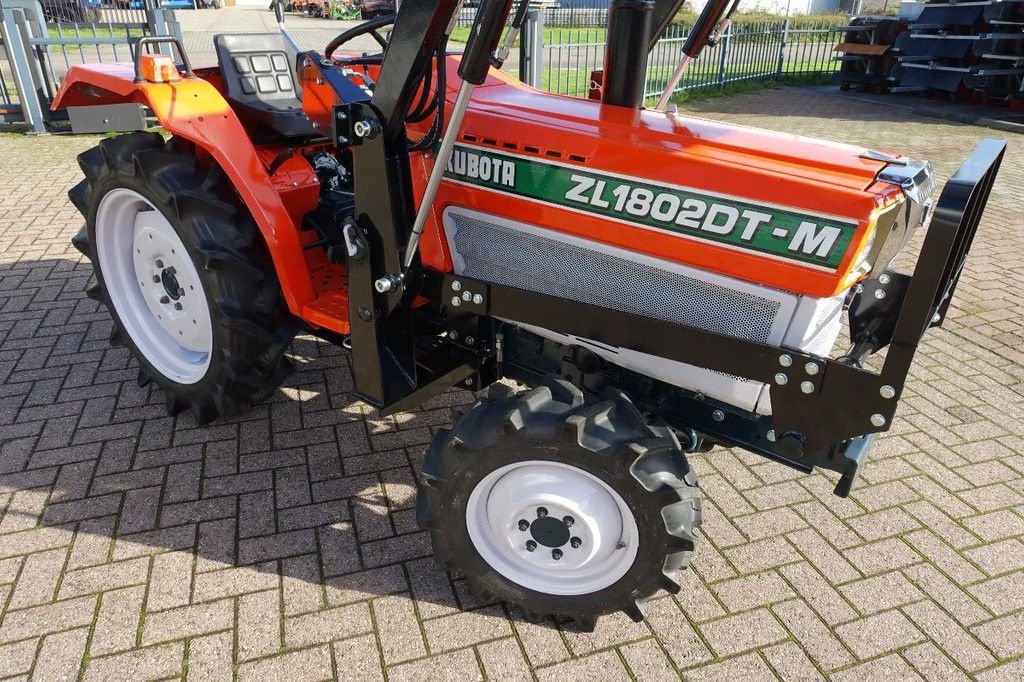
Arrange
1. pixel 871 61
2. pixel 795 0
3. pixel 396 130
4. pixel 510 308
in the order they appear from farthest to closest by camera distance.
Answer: pixel 795 0
pixel 871 61
pixel 510 308
pixel 396 130

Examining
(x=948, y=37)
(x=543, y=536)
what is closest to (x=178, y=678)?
(x=543, y=536)

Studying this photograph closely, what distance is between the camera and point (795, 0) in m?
35.6

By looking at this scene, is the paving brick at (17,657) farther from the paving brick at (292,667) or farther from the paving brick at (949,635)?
the paving brick at (949,635)

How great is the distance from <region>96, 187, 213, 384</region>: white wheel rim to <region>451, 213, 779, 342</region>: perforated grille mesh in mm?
1216

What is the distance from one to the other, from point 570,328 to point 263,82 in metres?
1.91

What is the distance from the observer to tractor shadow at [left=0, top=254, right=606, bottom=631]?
2.50 metres

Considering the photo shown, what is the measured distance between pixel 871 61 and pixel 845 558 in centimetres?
1302

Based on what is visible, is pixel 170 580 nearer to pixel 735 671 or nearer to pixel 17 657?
pixel 17 657

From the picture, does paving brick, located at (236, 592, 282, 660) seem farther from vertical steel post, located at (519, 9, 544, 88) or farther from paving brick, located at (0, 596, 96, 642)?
vertical steel post, located at (519, 9, 544, 88)

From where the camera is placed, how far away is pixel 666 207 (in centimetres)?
202

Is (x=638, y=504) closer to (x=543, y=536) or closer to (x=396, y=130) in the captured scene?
Answer: (x=543, y=536)

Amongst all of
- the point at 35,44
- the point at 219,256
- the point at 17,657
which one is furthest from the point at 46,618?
the point at 35,44

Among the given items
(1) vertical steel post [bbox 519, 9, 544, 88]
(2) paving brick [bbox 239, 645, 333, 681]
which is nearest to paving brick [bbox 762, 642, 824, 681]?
(2) paving brick [bbox 239, 645, 333, 681]

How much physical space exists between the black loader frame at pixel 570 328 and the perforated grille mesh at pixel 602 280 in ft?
0.30
